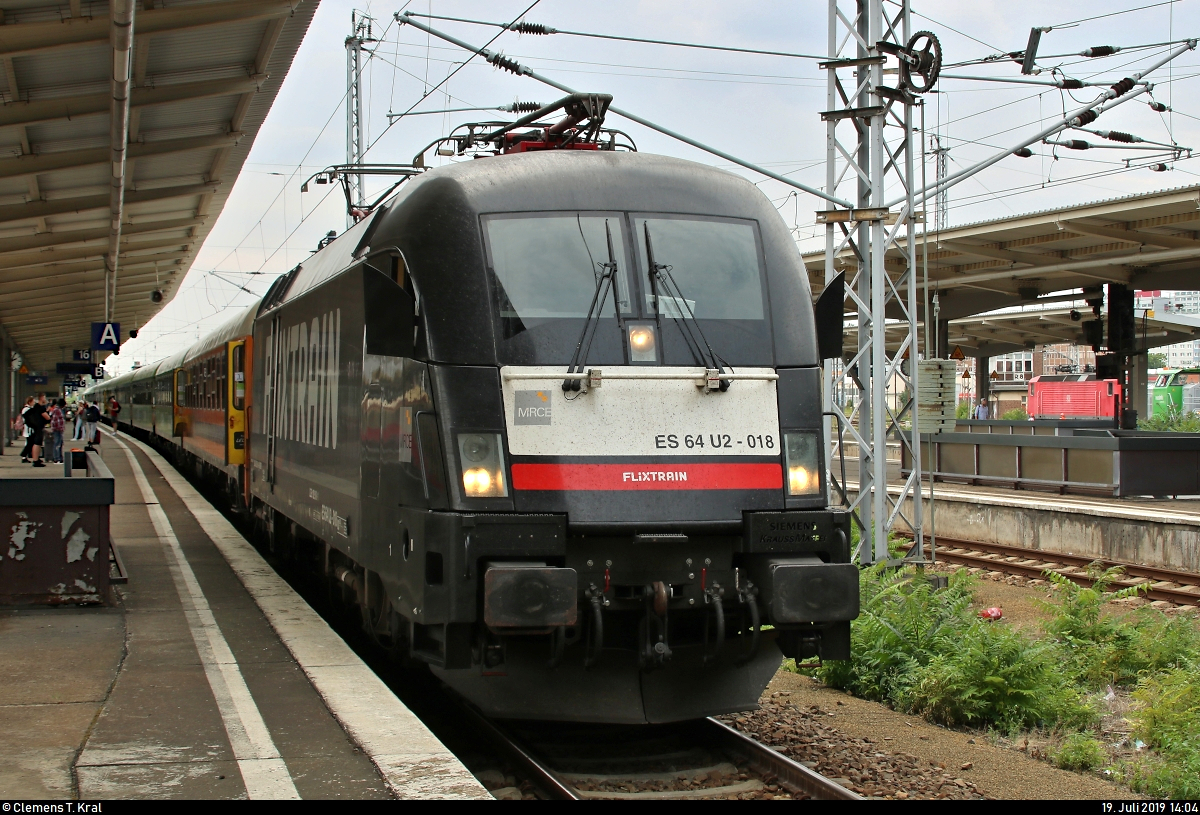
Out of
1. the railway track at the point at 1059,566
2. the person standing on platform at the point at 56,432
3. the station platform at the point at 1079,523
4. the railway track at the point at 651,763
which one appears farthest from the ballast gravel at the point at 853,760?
the person standing on platform at the point at 56,432

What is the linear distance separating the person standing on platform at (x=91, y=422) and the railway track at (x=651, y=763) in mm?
22804

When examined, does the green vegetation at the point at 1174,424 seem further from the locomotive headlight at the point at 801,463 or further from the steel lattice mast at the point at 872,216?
the locomotive headlight at the point at 801,463

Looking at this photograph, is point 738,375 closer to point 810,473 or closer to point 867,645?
point 810,473

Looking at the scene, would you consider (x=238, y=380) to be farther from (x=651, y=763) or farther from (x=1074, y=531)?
(x=1074, y=531)

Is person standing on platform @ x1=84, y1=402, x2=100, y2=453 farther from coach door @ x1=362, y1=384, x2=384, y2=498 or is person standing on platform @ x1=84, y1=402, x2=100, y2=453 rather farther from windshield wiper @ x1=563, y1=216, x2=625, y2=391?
windshield wiper @ x1=563, y1=216, x2=625, y2=391

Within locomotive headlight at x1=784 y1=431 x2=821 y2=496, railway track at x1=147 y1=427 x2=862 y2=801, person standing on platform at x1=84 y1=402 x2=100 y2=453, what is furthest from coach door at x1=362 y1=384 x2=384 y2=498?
person standing on platform at x1=84 y1=402 x2=100 y2=453

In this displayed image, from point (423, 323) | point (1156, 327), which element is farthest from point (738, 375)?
point (1156, 327)

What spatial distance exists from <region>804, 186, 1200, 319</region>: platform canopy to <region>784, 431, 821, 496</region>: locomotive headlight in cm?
1830

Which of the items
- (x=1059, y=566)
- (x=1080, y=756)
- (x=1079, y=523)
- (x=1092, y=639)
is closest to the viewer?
(x=1080, y=756)

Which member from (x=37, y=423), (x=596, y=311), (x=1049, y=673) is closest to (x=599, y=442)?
(x=596, y=311)

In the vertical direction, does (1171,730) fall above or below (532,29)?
below

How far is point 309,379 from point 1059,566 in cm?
1138

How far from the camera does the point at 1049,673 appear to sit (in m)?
8.76

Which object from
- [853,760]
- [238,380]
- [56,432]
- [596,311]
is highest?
[596,311]
